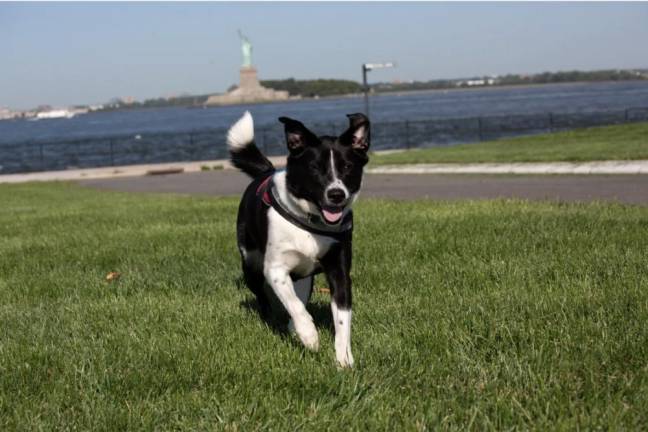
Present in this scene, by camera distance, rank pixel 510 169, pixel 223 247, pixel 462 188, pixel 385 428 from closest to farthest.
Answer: pixel 385 428
pixel 223 247
pixel 462 188
pixel 510 169

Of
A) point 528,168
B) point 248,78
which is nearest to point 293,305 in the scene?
point 528,168

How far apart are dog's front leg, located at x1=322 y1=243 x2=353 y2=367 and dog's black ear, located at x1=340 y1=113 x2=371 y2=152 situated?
1.76 feet

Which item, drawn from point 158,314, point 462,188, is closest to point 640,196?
point 462,188

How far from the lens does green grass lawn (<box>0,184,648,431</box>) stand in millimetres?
3400

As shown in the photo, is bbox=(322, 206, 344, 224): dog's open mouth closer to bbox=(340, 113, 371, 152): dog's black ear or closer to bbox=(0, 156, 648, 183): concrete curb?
bbox=(340, 113, 371, 152): dog's black ear

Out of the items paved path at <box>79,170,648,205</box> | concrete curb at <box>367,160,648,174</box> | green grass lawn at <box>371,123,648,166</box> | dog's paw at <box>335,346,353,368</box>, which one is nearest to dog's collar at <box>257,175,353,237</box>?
dog's paw at <box>335,346,353,368</box>

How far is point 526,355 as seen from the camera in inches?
156

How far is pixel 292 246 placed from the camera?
14.2 feet

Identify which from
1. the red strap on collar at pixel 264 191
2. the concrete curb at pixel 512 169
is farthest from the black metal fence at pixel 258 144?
the red strap on collar at pixel 264 191

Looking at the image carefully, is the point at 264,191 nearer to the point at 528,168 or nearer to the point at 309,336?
the point at 309,336

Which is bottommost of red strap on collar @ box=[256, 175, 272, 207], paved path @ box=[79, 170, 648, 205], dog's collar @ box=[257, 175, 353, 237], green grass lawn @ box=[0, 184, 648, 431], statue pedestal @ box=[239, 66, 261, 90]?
paved path @ box=[79, 170, 648, 205]

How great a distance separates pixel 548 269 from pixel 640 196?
7.87 metres

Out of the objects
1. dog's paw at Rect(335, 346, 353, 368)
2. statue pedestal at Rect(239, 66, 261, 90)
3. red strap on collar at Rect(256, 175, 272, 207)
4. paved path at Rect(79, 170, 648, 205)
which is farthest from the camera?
statue pedestal at Rect(239, 66, 261, 90)

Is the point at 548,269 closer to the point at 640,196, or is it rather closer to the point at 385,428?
the point at 385,428
